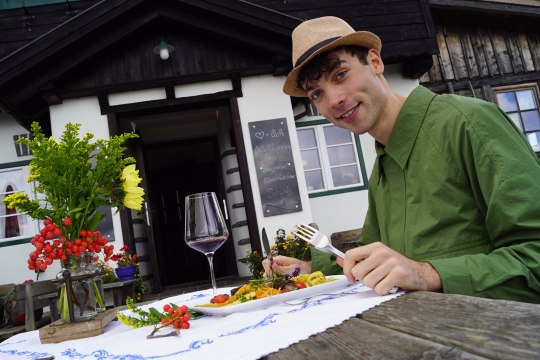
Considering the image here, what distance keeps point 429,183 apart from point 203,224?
0.75 m

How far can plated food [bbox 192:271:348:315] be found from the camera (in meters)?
1.31

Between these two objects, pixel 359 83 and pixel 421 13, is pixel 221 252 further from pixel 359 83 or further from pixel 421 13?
pixel 359 83

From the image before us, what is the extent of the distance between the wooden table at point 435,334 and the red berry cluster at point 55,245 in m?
1.04

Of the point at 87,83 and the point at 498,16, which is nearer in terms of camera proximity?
the point at 87,83

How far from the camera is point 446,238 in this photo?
139cm

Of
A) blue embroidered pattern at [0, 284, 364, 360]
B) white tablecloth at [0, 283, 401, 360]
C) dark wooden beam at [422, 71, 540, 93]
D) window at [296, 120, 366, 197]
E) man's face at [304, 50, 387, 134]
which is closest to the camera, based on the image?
white tablecloth at [0, 283, 401, 360]

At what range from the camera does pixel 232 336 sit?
3.29ft

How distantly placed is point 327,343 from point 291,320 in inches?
10.0

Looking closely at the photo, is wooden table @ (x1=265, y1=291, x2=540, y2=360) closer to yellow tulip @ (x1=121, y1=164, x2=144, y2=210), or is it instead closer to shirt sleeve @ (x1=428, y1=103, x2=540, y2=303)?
shirt sleeve @ (x1=428, y1=103, x2=540, y2=303)

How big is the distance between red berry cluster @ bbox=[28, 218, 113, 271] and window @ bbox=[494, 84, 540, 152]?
10.2 meters

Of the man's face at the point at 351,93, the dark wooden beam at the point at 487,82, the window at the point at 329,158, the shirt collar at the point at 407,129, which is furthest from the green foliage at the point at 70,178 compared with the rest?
the dark wooden beam at the point at 487,82

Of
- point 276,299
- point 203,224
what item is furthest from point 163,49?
point 276,299

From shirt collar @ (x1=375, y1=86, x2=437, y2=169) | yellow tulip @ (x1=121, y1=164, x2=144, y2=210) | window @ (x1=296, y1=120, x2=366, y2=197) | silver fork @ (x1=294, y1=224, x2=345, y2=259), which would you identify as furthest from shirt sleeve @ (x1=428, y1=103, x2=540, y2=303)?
window @ (x1=296, y1=120, x2=366, y2=197)

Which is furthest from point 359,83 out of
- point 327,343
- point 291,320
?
point 327,343
